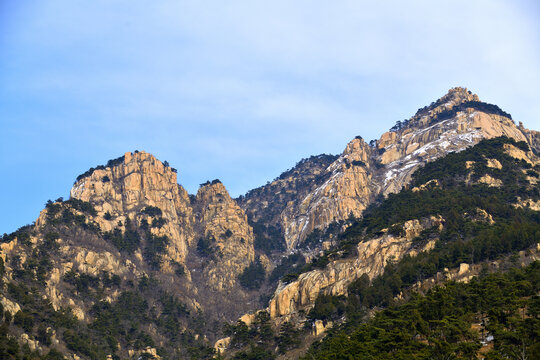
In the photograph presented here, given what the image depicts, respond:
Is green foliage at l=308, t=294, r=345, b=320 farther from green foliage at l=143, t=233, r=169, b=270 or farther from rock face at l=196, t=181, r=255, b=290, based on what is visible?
green foliage at l=143, t=233, r=169, b=270

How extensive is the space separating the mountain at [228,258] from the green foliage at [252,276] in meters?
0.61

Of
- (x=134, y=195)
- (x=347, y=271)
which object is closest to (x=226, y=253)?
(x=134, y=195)

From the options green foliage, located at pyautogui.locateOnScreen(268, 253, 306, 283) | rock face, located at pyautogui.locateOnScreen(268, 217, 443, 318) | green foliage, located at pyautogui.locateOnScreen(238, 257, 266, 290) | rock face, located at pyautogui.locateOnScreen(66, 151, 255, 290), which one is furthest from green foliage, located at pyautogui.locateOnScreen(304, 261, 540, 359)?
rock face, located at pyautogui.locateOnScreen(66, 151, 255, 290)

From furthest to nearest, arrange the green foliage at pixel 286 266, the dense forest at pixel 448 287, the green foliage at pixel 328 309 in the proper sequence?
the green foliage at pixel 286 266
the green foliage at pixel 328 309
the dense forest at pixel 448 287

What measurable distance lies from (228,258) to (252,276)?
11.7m

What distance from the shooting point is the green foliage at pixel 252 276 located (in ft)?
573

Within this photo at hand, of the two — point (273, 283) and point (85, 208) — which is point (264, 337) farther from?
point (85, 208)

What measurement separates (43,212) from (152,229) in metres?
36.0

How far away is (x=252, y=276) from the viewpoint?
178500 millimetres

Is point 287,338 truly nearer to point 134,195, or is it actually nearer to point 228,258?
point 228,258

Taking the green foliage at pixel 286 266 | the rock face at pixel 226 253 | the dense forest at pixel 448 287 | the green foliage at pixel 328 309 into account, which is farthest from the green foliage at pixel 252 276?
Result: the green foliage at pixel 328 309

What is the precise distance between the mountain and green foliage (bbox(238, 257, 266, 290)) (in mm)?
613

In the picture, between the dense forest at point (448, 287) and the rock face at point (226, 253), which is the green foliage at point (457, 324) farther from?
the rock face at point (226, 253)

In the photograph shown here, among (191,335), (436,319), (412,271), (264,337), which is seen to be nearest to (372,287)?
(412,271)
